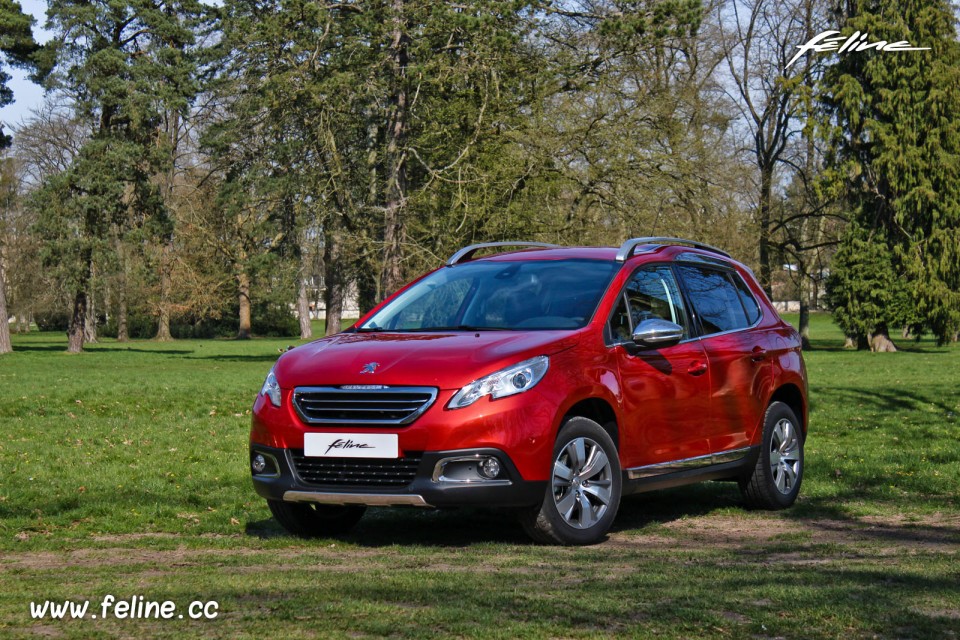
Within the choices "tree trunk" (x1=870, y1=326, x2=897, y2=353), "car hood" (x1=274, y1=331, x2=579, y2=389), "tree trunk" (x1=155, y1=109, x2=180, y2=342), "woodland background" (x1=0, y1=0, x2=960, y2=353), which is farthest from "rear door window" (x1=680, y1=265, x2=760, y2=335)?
"tree trunk" (x1=155, y1=109, x2=180, y2=342)

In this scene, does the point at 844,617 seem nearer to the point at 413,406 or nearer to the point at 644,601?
the point at 644,601

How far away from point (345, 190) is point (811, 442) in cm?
2160

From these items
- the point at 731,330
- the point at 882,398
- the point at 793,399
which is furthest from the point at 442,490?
the point at 882,398

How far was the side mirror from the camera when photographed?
26.0 ft

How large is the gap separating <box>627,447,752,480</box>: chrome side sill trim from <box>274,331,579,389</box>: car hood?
1048 mm

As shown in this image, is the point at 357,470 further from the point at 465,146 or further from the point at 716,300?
the point at 465,146

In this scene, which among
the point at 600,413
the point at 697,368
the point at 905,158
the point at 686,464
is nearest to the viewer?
the point at 600,413

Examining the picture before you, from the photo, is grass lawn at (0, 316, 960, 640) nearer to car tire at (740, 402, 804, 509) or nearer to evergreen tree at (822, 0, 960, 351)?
car tire at (740, 402, 804, 509)

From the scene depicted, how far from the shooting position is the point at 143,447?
1408cm

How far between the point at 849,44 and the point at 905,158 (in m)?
4.82

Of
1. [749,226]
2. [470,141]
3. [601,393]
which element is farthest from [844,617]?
[749,226]

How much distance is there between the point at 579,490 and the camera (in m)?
7.48

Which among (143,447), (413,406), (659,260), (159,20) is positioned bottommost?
(143,447)

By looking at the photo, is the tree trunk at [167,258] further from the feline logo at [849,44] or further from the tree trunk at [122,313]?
the feline logo at [849,44]
